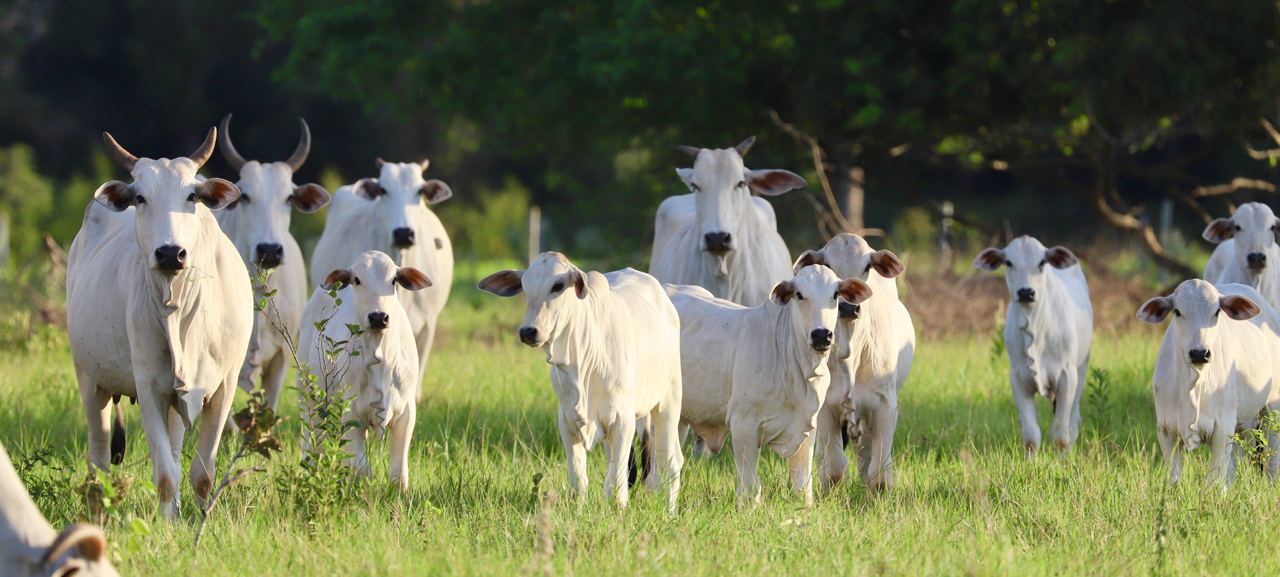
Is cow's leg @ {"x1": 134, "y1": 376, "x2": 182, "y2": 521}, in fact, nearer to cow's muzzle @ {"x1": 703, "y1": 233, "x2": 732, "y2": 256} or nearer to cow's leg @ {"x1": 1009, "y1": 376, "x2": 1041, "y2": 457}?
cow's muzzle @ {"x1": 703, "y1": 233, "x2": 732, "y2": 256}

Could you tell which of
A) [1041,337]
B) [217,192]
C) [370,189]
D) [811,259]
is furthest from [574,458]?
[370,189]

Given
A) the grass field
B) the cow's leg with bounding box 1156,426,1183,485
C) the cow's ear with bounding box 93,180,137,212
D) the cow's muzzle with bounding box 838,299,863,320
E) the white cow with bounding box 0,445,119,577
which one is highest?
the cow's ear with bounding box 93,180,137,212

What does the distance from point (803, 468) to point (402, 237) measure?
3.94 m

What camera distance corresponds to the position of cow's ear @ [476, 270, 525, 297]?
18.0 ft

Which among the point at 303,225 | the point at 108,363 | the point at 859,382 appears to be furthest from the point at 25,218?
the point at 859,382

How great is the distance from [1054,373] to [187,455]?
203 inches

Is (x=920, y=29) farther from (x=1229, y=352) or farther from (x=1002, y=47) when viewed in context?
(x=1229, y=352)

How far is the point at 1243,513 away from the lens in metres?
5.28

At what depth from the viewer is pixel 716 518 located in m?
5.15

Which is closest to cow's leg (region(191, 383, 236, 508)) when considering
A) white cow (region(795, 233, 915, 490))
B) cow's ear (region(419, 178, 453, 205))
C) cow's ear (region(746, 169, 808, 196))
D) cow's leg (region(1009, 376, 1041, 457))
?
white cow (region(795, 233, 915, 490))

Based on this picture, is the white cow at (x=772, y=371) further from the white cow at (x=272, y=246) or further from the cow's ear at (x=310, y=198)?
the white cow at (x=272, y=246)

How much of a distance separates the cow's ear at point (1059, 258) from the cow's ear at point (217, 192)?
481 centimetres

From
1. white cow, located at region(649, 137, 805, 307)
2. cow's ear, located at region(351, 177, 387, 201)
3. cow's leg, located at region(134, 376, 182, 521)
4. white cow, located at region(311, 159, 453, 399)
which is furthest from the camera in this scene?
cow's ear, located at region(351, 177, 387, 201)

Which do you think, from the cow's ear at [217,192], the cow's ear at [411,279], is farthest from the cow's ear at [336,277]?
the cow's ear at [217,192]
